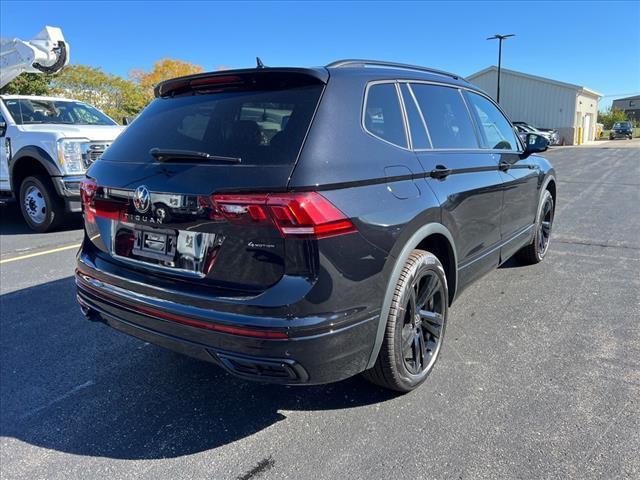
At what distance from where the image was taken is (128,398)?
2.86 m

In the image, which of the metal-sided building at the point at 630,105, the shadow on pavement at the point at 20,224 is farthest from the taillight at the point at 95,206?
the metal-sided building at the point at 630,105

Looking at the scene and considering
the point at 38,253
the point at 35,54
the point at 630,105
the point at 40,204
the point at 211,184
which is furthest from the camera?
the point at 630,105

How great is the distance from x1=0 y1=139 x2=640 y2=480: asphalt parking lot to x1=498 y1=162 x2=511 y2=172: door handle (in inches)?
45.5

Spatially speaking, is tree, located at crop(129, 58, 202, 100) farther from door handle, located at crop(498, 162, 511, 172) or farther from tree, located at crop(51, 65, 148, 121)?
door handle, located at crop(498, 162, 511, 172)

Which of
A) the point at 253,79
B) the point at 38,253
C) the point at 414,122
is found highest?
the point at 253,79

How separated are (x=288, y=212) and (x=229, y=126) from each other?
Answer: 747mm

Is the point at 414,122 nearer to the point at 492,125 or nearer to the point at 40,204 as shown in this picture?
the point at 492,125

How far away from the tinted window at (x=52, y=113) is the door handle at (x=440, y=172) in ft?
23.6

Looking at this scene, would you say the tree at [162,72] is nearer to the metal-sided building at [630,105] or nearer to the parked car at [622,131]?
the parked car at [622,131]

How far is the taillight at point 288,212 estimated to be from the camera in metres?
2.04

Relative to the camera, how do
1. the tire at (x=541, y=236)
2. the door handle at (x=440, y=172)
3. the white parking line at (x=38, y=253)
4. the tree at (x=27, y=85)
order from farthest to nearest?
the tree at (x=27, y=85) → the white parking line at (x=38, y=253) → the tire at (x=541, y=236) → the door handle at (x=440, y=172)

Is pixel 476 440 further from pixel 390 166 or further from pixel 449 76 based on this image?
pixel 449 76

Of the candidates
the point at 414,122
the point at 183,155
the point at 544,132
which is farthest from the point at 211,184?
the point at 544,132

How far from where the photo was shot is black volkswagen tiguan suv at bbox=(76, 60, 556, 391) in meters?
2.09
